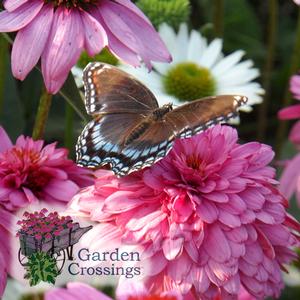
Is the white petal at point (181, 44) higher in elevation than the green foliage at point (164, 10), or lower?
lower

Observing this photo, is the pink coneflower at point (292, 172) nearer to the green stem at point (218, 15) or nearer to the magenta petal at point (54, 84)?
the magenta petal at point (54, 84)

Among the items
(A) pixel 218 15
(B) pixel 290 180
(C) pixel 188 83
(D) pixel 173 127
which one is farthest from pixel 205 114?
(A) pixel 218 15

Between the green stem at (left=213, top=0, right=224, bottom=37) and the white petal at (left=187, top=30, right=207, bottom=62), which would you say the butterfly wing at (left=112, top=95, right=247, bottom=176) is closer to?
the white petal at (left=187, top=30, right=207, bottom=62)

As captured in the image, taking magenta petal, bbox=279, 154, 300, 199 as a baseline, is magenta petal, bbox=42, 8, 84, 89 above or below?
above

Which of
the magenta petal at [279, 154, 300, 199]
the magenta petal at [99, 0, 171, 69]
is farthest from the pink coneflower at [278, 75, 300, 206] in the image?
the magenta petal at [99, 0, 171, 69]

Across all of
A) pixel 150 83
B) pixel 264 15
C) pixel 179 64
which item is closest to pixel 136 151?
pixel 150 83

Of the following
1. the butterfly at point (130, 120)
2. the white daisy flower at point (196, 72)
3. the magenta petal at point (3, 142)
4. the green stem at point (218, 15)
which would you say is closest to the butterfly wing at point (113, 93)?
the butterfly at point (130, 120)

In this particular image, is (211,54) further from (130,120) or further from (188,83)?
(130,120)
